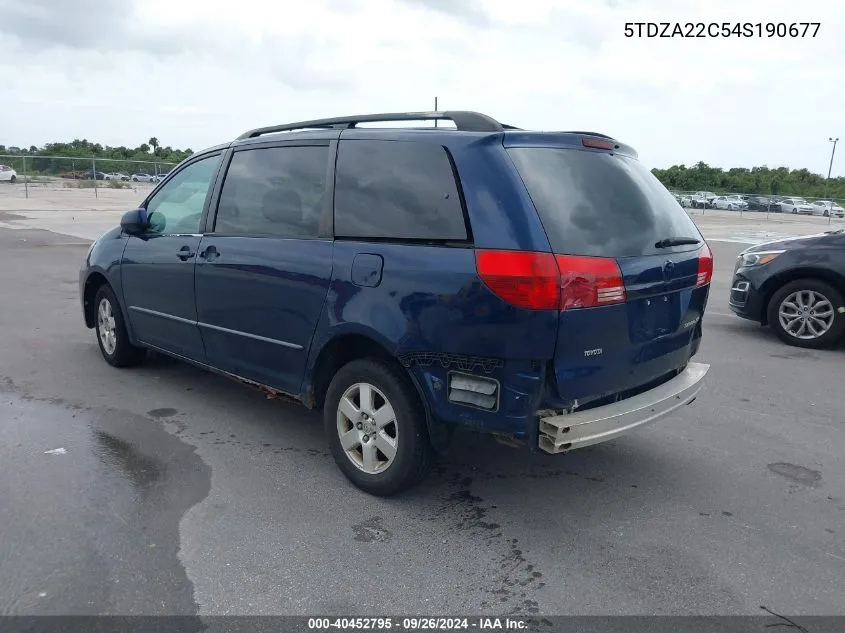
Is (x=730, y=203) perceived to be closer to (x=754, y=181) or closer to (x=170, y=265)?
(x=754, y=181)

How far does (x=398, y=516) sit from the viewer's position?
353 cm

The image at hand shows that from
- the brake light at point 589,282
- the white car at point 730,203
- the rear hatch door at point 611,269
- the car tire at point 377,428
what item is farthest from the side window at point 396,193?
the white car at point 730,203

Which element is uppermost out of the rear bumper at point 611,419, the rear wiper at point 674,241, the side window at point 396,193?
the side window at point 396,193

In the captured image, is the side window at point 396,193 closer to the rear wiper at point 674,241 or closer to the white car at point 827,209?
the rear wiper at point 674,241

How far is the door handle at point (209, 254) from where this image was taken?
4.52 metres

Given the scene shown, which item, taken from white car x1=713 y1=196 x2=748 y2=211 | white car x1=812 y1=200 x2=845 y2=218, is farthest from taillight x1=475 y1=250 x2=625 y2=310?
white car x1=713 y1=196 x2=748 y2=211

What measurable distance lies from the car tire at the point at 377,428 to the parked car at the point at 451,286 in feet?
0.04

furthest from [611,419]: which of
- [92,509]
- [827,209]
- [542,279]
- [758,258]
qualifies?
[827,209]

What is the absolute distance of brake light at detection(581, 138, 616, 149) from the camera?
11.7ft

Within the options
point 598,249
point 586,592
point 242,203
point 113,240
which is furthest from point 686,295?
point 113,240

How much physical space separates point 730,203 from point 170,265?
173ft

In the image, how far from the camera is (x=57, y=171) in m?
35.5

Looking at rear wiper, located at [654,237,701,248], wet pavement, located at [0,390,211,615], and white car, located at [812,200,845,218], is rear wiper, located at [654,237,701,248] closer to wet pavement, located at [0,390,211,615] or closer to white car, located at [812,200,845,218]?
wet pavement, located at [0,390,211,615]

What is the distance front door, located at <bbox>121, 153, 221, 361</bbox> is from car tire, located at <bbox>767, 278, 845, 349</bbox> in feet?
18.6
